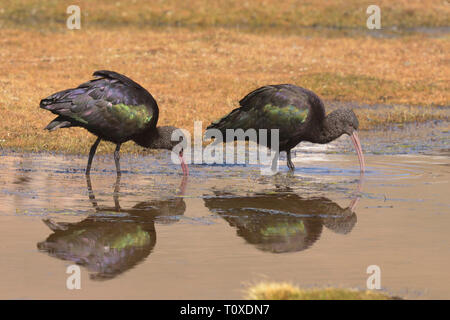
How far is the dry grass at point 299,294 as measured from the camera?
8.07 m

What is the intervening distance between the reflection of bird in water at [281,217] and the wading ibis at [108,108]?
2.05 metres

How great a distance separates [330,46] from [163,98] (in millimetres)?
15434

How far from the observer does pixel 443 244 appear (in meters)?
10.6

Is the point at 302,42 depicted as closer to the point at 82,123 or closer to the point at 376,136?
Result: the point at 376,136

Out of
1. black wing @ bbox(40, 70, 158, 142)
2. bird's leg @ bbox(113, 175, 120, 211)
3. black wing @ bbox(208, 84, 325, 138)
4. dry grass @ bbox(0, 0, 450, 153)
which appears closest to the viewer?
bird's leg @ bbox(113, 175, 120, 211)

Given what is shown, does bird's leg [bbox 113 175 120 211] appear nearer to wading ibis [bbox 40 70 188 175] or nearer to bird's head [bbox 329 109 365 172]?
Answer: wading ibis [bbox 40 70 188 175]

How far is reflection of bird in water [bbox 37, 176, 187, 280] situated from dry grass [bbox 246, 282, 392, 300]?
158 cm

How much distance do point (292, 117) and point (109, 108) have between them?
2952mm

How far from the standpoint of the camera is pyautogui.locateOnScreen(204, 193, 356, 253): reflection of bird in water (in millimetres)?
10766

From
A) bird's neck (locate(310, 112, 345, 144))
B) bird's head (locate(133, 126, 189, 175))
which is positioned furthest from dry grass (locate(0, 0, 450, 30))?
bird's head (locate(133, 126, 189, 175))

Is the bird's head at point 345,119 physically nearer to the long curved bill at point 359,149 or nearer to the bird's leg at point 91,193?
the long curved bill at point 359,149

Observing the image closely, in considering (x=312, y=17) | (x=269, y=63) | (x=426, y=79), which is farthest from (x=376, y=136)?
(x=312, y=17)

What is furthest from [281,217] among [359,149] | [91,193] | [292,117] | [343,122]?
[359,149]

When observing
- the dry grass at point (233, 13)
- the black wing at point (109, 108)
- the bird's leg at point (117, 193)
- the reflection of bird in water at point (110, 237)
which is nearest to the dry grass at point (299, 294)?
the reflection of bird in water at point (110, 237)
